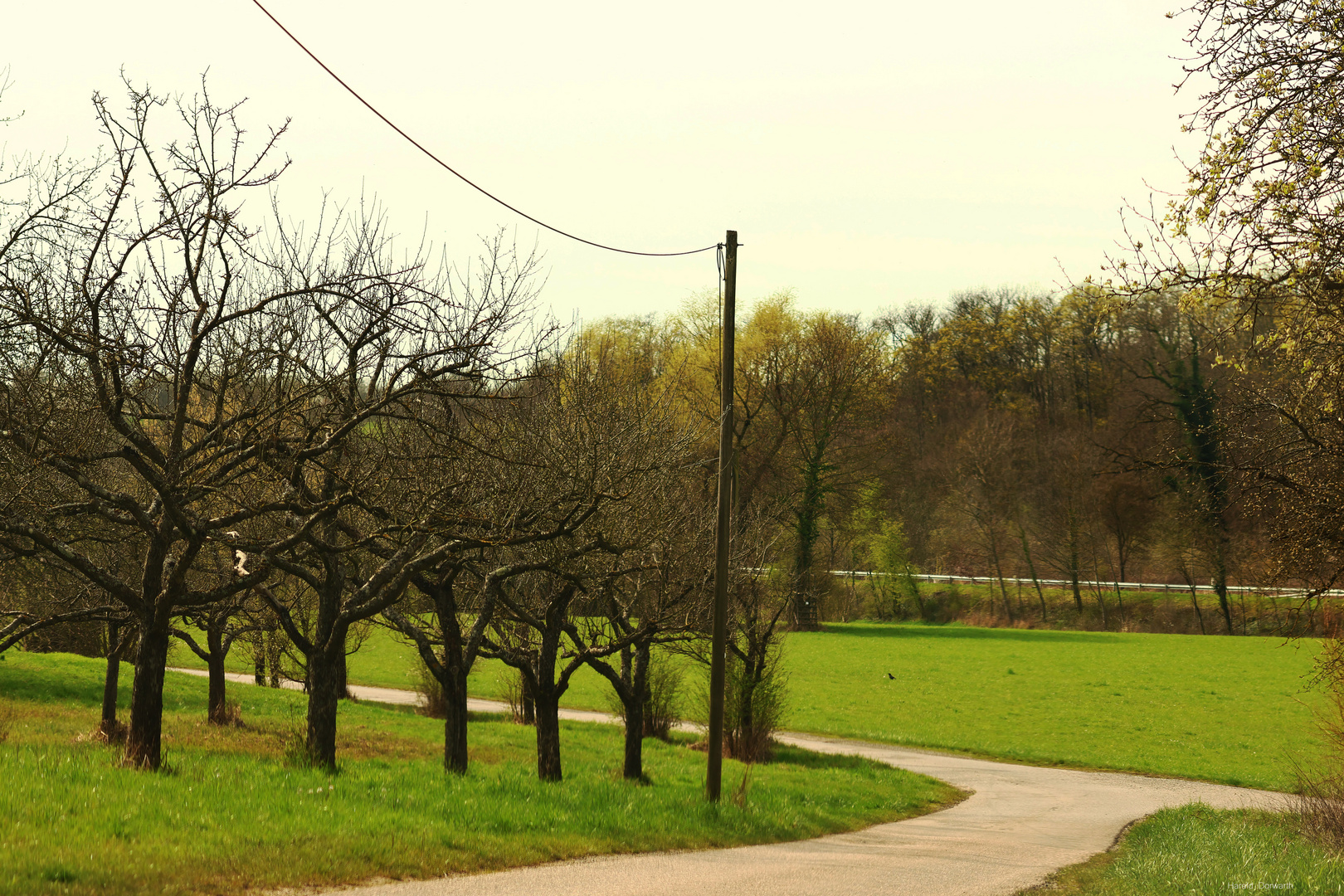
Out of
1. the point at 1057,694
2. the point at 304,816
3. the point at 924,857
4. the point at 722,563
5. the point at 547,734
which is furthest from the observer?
the point at 1057,694

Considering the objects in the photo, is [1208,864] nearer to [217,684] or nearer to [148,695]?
[148,695]

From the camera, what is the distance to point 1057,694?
39.2 metres

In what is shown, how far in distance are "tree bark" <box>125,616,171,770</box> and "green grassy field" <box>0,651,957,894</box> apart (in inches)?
15.1

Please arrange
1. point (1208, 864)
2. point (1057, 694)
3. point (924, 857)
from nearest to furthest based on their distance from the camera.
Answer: point (1208, 864) → point (924, 857) → point (1057, 694)

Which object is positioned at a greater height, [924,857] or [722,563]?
[722,563]

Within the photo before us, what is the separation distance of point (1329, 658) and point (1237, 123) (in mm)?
7522

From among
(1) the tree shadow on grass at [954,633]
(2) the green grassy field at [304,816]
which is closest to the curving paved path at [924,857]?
(2) the green grassy field at [304,816]

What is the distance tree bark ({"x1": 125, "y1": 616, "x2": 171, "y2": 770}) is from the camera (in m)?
10.4

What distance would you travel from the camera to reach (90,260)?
378 inches

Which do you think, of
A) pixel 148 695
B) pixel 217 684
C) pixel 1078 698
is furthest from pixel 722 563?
pixel 1078 698

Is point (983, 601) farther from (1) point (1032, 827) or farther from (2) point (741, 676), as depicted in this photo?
(1) point (1032, 827)

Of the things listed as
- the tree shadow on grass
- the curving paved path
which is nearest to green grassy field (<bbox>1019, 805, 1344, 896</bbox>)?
the curving paved path

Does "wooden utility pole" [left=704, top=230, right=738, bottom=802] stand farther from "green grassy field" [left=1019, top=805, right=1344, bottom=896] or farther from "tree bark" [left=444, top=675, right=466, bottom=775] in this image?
"green grassy field" [left=1019, top=805, right=1344, bottom=896]

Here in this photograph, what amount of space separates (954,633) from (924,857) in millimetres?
46777
